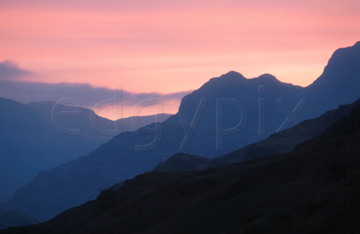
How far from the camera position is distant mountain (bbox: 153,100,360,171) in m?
102

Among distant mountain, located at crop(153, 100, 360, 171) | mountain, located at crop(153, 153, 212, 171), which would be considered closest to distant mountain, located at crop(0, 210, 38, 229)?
distant mountain, located at crop(153, 100, 360, 171)

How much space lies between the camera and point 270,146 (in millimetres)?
101062

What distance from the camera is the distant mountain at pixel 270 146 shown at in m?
102

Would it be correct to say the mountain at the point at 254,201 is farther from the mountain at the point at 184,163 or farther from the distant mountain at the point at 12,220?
the distant mountain at the point at 12,220

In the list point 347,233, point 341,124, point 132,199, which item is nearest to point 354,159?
point 347,233

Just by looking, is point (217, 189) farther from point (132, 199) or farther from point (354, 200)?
point (354, 200)

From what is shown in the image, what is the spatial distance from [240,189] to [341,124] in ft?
58.0

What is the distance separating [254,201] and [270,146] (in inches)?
2848

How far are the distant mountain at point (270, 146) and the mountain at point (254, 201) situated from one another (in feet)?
156

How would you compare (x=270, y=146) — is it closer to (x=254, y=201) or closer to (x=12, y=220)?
(x=254, y=201)

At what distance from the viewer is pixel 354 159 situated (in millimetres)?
27016

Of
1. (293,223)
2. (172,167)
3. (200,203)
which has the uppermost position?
(293,223)

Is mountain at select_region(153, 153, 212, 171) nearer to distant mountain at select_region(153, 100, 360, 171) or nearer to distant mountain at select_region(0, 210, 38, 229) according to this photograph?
distant mountain at select_region(153, 100, 360, 171)

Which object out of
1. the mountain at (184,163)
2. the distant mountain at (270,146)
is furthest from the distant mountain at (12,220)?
the mountain at (184,163)
